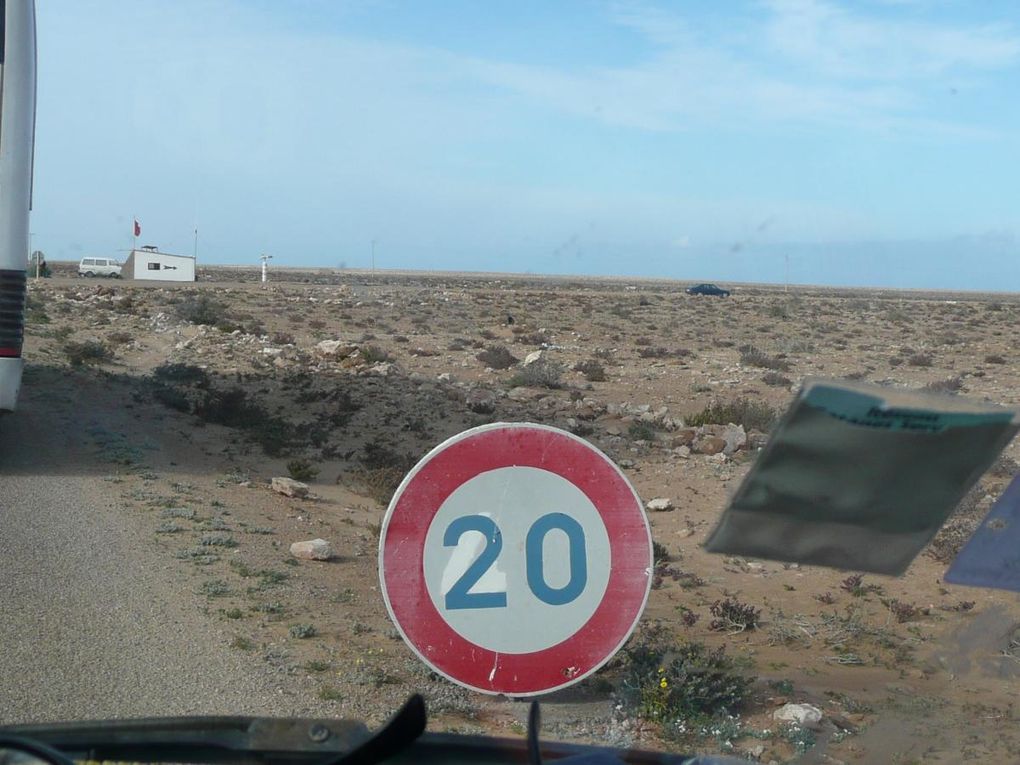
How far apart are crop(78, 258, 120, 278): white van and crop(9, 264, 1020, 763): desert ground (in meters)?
41.3

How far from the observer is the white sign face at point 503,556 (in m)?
3.63

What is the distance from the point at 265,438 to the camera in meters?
12.8

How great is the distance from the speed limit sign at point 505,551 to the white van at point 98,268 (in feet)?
225

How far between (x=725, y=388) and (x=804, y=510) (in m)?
17.6

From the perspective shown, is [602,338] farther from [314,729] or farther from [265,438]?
[314,729]

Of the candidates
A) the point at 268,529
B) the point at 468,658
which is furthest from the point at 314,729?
the point at 268,529

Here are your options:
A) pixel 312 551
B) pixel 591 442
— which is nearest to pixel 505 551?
pixel 312 551

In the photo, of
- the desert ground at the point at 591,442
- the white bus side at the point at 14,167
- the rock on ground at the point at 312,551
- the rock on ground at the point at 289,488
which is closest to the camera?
the desert ground at the point at 591,442

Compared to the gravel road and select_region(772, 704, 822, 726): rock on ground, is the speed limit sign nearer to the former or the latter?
the gravel road

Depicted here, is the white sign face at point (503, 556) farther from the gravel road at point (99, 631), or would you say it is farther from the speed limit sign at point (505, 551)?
the gravel road at point (99, 631)

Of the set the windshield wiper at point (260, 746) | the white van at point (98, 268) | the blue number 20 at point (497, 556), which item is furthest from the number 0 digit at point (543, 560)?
the white van at point (98, 268)

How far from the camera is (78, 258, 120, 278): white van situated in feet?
222

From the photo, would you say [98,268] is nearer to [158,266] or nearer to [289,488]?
[158,266]

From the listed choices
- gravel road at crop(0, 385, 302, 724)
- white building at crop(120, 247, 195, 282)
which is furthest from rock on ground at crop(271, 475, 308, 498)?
white building at crop(120, 247, 195, 282)
